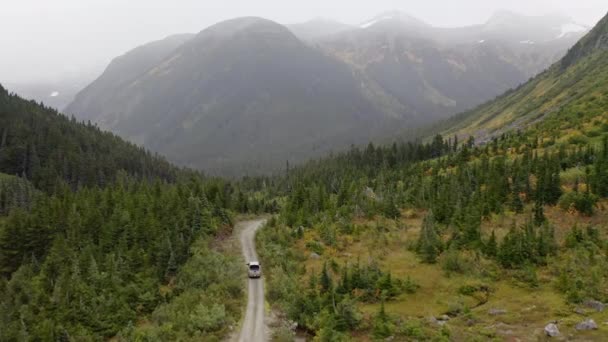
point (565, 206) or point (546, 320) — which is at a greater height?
point (565, 206)

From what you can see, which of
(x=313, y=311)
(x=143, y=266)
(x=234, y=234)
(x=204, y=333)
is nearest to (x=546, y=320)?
(x=313, y=311)

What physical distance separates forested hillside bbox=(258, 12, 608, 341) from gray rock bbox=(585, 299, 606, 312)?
84 millimetres

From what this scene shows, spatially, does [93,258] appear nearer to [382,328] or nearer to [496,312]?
[382,328]

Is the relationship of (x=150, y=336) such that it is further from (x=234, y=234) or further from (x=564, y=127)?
(x=564, y=127)

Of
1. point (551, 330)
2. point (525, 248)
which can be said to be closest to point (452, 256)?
point (525, 248)

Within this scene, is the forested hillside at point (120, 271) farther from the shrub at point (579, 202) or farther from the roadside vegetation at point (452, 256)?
the shrub at point (579, 202)

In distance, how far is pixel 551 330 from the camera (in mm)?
39500

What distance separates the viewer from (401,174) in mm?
125438

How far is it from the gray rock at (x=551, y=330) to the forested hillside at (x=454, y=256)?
0.14m

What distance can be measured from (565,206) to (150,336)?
59.0 metres

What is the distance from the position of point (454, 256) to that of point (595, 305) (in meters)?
15.1

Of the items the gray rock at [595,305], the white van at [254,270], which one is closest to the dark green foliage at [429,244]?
the gray rock at [595,305]

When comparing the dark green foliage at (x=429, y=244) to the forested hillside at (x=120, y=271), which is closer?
the forested hillside at (x=120, y=271)

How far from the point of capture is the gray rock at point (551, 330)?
129 ft
